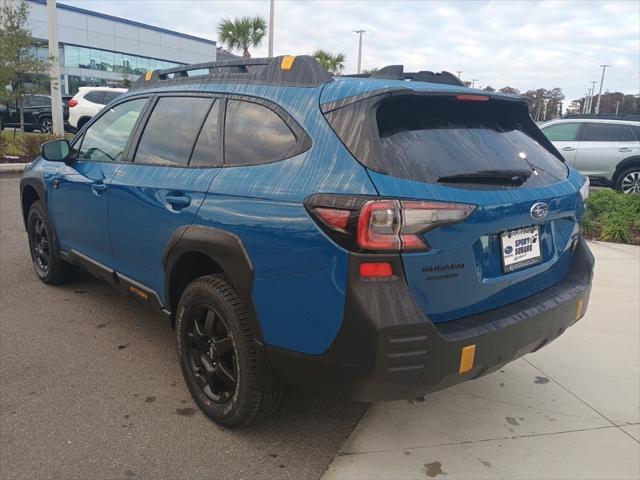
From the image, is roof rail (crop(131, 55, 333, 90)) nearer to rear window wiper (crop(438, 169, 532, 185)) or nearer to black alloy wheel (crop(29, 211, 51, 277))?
rear window wiper (crop(438, 169, 532, 185))

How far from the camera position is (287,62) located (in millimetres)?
2525

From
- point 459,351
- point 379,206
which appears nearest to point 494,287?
point 459,351

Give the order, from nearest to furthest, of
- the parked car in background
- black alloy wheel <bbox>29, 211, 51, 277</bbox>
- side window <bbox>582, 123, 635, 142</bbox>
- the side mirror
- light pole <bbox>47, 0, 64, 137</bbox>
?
the side mirror < black alloy wheel <bbox>29, 211, 51, 277</bbox> < side window <bbox>582, 123, 635, 142</bbox> < light pole <bbox>47, 0, 64, 137</bbox> < the parked car in background

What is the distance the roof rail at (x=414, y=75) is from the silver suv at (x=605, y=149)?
9.38 m

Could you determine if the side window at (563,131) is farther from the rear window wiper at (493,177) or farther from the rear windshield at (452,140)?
the rear window wiper at (493,177)

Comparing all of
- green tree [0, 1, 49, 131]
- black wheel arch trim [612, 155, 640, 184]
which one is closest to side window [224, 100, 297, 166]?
black wheel arch trim [612, 155, 640, 184]

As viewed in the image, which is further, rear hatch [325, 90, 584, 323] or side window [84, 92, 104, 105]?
side window [84, 92, 104, 105]

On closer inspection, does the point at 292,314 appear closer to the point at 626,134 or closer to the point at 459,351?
the point at 459,351

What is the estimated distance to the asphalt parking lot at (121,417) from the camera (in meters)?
2.43

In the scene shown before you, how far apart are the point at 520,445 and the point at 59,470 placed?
2188mm

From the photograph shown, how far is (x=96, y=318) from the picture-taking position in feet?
13.4

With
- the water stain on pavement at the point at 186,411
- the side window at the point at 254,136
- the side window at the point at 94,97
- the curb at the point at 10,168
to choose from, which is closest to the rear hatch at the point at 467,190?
the side window at the point at 254,136

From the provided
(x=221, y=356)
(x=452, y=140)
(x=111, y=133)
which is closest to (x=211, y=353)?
(x=221, y=356)

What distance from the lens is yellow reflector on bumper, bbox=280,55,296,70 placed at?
8.22 feet
